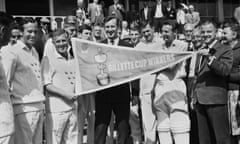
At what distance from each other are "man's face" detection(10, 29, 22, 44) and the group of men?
35mm

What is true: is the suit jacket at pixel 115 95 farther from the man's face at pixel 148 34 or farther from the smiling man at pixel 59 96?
the man's face at pixel 148 34

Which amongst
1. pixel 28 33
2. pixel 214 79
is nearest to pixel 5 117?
pixel 28 33

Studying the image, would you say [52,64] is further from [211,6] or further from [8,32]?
[211,6]

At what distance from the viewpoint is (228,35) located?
504 centimetres

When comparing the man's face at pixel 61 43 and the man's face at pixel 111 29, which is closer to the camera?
the man's face at pixel 61 43

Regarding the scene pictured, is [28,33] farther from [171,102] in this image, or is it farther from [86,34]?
[171,102]

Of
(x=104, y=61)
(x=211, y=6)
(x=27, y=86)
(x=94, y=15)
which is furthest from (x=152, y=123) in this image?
(x=211, y=6)

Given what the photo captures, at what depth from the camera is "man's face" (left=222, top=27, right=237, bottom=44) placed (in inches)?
198

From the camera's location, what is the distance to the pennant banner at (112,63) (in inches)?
188

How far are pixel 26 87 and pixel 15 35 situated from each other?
2.06ft

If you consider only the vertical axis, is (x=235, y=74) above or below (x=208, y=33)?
below

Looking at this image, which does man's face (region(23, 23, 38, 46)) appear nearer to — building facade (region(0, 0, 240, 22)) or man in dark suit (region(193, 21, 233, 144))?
man in dark suit (region(193, 21, 233, 144))

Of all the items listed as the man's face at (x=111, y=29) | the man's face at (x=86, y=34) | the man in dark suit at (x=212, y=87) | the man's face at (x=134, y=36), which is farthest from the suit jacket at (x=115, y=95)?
the man's face at (x=134, y=36)

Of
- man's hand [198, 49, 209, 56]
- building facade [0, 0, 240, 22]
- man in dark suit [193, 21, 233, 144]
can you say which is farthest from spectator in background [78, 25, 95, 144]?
building facade [0, 0, 240, 22]
